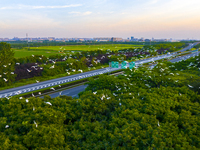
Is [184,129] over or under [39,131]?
under

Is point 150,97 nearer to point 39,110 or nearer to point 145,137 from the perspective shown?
point 145,137

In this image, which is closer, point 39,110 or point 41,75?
point 39,110

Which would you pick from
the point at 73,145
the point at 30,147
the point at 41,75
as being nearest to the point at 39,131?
the point at 30,147

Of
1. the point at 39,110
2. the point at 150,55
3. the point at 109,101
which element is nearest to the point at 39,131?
the point at 39,110

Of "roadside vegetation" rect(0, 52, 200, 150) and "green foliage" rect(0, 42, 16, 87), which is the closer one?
"roadside vegetation" rect(0, 52, 200, 150)

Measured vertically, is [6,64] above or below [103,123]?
above

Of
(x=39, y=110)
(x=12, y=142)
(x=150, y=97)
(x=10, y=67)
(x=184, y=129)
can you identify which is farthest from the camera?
(x=10, y=67)

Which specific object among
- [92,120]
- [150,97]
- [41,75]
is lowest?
[41,75]

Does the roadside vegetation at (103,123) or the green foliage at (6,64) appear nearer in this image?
the roadside vegetation at (103,123)

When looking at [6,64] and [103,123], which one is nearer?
[103,123]

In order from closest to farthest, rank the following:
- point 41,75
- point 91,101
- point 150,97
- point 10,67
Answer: point 91,101, point 150,97, point 10,67, point 41,75
